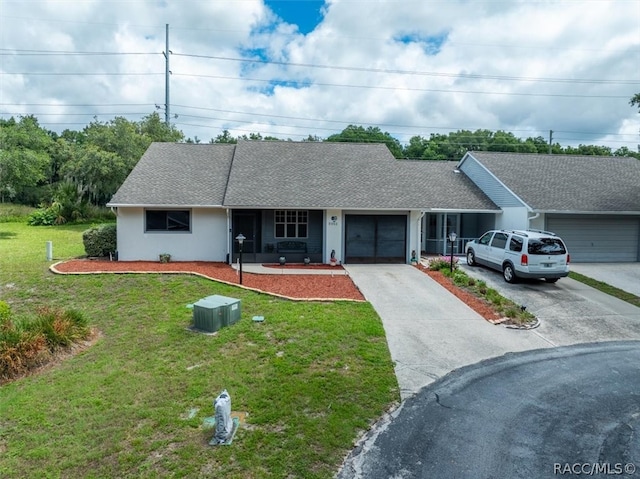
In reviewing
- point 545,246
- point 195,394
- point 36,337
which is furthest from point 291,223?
point 195,394

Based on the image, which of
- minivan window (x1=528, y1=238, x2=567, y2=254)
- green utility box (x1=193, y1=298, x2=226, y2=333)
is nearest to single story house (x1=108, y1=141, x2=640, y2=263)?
minivan window (x1=528, y1=238, x2=567, y2=254)

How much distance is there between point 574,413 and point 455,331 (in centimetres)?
334

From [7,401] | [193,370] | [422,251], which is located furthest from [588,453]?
[422,251]

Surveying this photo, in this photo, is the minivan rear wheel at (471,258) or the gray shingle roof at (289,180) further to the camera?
the gray shingle roof at (289,180)

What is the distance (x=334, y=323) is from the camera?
28.3 feet

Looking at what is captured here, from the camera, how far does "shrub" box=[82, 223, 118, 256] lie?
15773 millimetres

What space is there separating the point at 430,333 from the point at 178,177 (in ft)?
42.3

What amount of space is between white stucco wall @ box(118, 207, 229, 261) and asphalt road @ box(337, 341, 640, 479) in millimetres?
11412

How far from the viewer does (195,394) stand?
579 cm

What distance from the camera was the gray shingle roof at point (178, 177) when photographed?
1537 cm

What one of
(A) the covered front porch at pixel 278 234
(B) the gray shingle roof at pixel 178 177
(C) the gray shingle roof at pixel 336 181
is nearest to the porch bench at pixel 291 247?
(A) the covered front porch at pixel 278 234

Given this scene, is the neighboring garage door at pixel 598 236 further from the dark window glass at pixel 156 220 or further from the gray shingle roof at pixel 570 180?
the dark window glass at pixel 156 220

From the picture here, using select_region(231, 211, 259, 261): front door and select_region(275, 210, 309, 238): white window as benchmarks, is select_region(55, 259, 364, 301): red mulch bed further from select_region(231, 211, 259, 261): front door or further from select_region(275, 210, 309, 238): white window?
select_region(275, 210, 309, 238): white window

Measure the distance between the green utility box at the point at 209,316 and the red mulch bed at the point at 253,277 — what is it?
2.66 m
